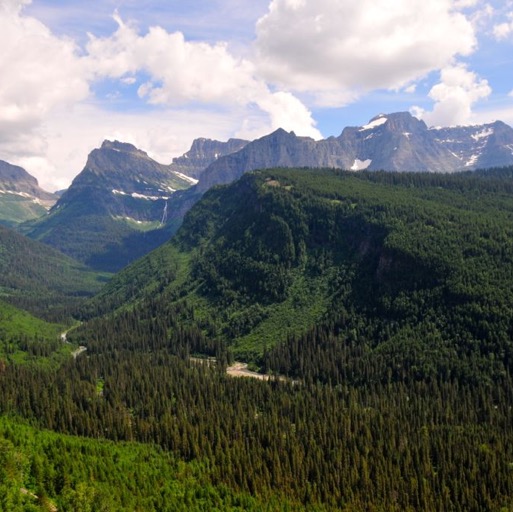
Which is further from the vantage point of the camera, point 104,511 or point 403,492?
point 403,492

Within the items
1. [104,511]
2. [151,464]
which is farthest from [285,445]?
[104,511]

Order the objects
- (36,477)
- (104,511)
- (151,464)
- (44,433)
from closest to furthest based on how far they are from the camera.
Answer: (104,511) < (36,477) < (151,464) < (44,433)

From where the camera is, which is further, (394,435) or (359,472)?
(394,435)

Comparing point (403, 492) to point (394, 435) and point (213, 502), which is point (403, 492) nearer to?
point (394, 435)

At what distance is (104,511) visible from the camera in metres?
132

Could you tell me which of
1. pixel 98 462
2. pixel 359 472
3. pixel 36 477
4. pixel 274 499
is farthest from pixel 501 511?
pixel 36 477

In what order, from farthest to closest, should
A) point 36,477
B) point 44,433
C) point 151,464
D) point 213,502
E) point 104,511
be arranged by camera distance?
point 44,433 → point 151,464 → point 213,502 → point 36,477 → point 104,511

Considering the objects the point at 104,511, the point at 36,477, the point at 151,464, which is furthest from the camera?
the point at 151,464

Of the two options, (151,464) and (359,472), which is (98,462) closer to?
(151,464)

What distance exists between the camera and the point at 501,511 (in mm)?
152625

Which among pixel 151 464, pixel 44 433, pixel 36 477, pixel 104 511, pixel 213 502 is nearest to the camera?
pixel 104 511

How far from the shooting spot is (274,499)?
159125 millimetres

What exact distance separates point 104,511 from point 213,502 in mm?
35556

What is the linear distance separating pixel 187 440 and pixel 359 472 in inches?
2259
